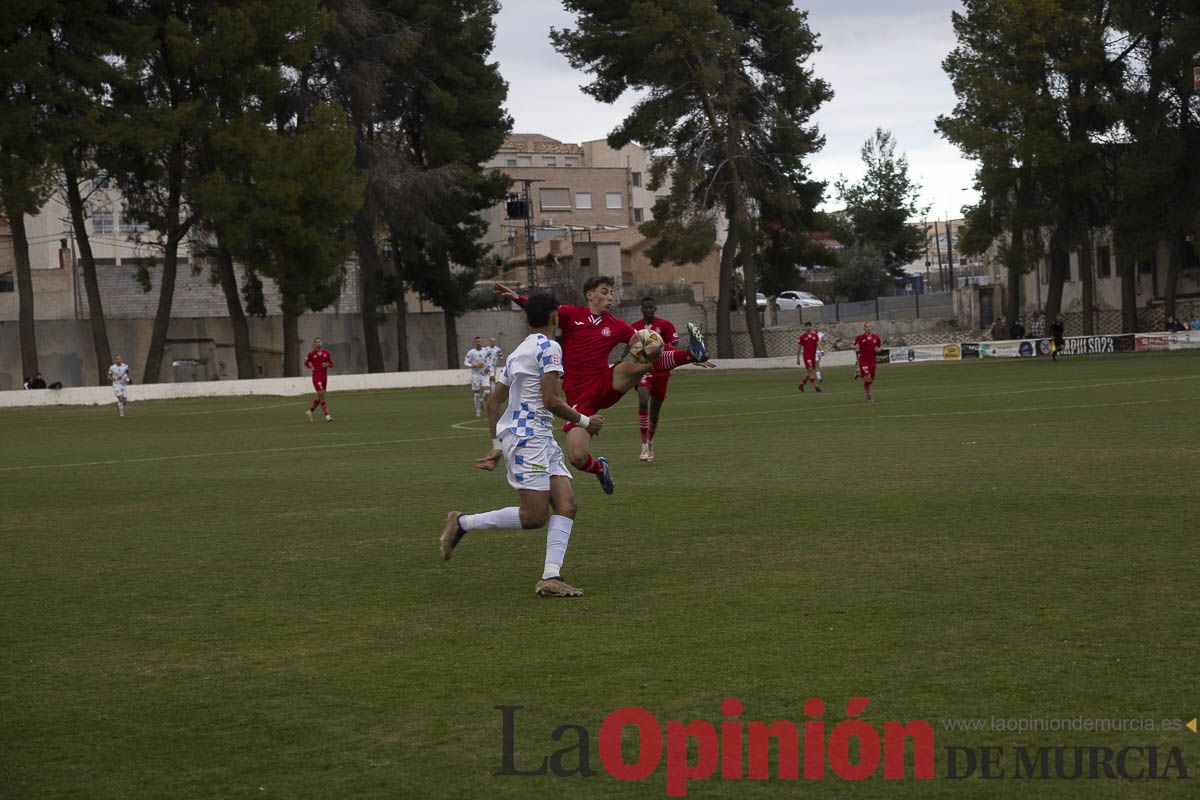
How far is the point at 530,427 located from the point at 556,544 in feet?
2.52

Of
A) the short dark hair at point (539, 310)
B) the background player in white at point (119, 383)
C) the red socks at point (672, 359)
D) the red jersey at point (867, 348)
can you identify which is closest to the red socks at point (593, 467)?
the red socks at point (672, 359)

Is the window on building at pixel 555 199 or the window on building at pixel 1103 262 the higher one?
the window on building at pixel 555 199

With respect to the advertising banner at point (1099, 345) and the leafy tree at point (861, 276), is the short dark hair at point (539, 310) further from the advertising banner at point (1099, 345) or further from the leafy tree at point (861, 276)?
the leafy tree at point (861, 276)

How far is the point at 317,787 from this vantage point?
17.4ft

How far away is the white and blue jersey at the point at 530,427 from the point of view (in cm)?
920

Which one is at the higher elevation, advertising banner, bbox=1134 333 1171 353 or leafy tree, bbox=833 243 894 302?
leafy tree, bbox=833 243 894 302

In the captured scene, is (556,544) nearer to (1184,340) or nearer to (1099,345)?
(1184,340)

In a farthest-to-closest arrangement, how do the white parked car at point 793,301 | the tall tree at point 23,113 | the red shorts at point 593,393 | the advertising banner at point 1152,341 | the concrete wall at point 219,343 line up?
the white parked car at point 793,301, the concrete wall at point 219,343, the advertising banner at point 1152,341, the tall tree at point 23,113, the red shorts at point 593,393

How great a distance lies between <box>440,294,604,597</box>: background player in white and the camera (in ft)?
29.9

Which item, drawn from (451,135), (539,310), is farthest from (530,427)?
(451,135)

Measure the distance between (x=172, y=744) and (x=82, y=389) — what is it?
158ft

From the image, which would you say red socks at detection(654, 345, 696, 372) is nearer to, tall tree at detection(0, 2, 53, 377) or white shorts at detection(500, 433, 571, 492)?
white shorts at detection(500, 433, 571, 492)

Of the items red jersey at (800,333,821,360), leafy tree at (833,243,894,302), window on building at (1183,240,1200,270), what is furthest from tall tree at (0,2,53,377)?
leafy tree at (833,243,894,302)

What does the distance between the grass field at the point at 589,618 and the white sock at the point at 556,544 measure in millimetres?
230
